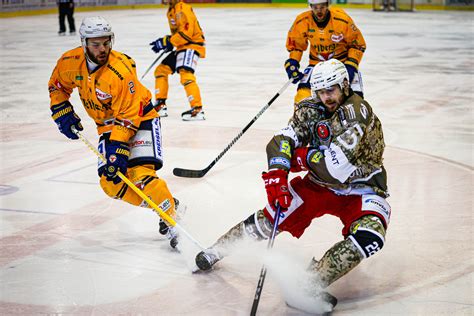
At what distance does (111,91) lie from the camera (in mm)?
4031

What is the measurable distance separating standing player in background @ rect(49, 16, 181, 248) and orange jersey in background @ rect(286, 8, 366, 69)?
2501 mm

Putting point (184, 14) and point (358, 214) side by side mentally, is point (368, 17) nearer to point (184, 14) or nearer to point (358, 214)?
point (184, 14)

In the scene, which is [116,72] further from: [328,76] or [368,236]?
[368,236]

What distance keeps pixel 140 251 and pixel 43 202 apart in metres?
1.21

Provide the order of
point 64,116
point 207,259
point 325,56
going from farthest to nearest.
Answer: point 325,56 → point 64,116 → point 207,259

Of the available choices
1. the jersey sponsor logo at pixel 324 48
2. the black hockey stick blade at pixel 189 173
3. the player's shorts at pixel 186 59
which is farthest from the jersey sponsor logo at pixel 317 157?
the player's shorts at pixel 186 59

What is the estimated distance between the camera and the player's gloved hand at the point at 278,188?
11.3 feet

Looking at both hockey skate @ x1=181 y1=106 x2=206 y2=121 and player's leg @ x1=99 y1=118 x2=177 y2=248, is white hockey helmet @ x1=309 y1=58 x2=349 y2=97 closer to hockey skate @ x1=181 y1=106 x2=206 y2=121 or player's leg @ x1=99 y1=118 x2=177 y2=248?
player's leg @ x1=99 y1=118 x2=177 y2=248

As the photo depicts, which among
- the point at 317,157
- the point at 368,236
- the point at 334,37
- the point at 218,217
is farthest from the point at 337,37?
the point at 368,236

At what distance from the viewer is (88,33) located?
4008 mm

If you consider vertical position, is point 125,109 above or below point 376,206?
above

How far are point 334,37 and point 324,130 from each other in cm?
294

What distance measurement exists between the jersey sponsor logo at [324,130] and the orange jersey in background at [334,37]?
274cm

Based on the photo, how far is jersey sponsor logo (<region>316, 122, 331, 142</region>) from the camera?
3598mm
